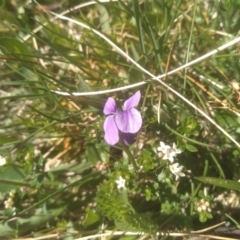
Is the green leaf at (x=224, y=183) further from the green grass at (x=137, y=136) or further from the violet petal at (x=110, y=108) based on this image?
the violet petal at (x=110, y=108)

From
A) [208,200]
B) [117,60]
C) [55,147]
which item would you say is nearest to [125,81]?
[117,60]

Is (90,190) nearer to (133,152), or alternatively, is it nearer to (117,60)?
(133,152)

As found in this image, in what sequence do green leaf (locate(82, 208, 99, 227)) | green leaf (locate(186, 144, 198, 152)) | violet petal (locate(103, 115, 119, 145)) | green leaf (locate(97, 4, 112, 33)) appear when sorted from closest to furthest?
violet petal (locate(103, 115, 119, 145)), green leaf (locate(186, 144, 198, 152)), green leaf (locate(82, 208, 99, 227)), green leaf (locate(97, 4, 112, 33))

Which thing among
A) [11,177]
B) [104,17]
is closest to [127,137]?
[11,177]

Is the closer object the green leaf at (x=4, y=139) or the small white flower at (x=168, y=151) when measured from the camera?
the small white flower at (x=168, y=151)

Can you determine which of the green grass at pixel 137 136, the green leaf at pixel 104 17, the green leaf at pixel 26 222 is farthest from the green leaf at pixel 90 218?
the green leaf at pixel 104 17

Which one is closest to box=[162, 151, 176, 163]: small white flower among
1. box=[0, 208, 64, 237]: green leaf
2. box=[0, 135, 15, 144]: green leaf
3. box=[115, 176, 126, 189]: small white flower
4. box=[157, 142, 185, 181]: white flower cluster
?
box=[157, 142, 185, 181]: white flower cluster

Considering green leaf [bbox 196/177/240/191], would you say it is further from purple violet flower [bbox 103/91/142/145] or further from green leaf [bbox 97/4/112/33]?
green leaf [bbox 97/4/112/33]
